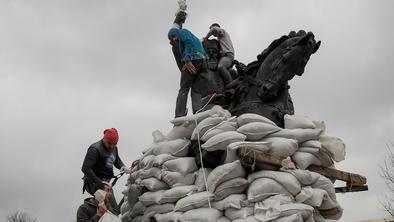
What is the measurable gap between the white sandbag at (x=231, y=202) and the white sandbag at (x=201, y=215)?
57 millimetres

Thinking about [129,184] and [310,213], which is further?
[129,184]

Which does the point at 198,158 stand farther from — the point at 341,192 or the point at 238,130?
the point at 341,192

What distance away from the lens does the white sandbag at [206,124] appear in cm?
448

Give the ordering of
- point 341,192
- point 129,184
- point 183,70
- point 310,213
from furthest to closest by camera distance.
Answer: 1. point 183,70
2. point 129,184
3. point 341,192
4. point 310,213

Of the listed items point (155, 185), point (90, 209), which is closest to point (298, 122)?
point (155, 185)

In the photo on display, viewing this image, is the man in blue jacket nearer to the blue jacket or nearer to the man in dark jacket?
the blue jacket

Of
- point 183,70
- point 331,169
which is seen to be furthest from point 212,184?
point 183,70

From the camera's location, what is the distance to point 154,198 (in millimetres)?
4496

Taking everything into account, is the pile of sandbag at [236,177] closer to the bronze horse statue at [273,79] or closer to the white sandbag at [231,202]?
the white sandbag at [231,202]

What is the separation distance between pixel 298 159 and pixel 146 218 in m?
1.49

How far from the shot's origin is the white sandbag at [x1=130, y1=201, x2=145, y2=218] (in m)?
4.81

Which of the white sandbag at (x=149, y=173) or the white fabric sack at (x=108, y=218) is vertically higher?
the white sandbag at (x=149, y=173)

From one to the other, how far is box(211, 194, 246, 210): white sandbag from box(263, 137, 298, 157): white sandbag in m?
0.46

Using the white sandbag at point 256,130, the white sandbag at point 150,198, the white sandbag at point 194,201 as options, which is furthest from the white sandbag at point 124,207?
the white sandbag at point 256,130
